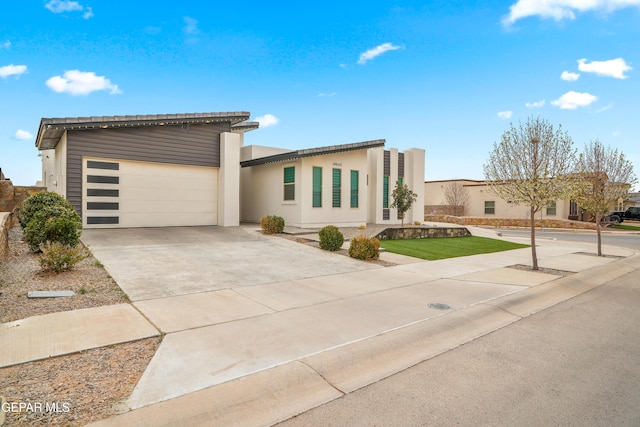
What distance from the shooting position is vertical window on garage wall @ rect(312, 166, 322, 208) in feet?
59.8

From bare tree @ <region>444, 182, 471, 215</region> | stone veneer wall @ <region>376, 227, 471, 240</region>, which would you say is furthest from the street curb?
bare tree @ <region>444, 182, 471, 215</region>

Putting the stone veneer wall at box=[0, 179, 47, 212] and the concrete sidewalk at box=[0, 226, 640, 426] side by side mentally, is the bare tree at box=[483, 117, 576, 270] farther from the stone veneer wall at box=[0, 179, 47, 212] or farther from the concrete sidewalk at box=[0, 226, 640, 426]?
the stone veneer wall at box=[0, 179, 47, 212]

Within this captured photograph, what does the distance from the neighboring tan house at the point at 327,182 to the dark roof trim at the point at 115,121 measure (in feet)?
10.2

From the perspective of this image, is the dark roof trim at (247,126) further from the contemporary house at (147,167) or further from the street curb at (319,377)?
the street curb at (319,377)

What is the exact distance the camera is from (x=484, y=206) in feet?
125

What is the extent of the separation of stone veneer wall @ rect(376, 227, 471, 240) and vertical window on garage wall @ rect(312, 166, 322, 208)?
12.0ft

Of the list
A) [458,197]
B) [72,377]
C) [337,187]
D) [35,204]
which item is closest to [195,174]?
[337,187]

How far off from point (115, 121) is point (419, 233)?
1514 cm

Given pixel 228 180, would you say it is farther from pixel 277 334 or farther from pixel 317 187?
pixel 277 334

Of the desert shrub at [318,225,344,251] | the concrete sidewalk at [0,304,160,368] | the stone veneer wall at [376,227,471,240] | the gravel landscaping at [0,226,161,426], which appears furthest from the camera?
the stone veneer wall at [376,227,471,240]

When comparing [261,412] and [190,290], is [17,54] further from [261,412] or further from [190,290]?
[261,412]

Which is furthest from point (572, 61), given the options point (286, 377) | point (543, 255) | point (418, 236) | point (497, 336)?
point (286, 377)

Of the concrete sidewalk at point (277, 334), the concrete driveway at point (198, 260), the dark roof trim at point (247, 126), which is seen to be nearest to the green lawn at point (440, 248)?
the concrete driveway at point (198, 260)

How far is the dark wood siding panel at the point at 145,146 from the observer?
14.3m
